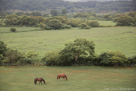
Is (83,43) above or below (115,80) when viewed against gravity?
above

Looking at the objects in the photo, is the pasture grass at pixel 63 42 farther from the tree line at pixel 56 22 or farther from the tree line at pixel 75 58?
the tree line at pixel 56 22

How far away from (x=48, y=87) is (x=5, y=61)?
18.8 metres

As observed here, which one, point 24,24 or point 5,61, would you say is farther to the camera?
point 24,24

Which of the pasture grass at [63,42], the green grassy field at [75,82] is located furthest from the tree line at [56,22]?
the green grassy field at [75,82]

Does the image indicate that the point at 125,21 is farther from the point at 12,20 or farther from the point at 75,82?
the point at 75,82

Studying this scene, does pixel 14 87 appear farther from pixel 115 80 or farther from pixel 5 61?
pixel 5 61

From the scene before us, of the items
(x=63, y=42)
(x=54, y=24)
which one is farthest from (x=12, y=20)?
(x=63, y=42)

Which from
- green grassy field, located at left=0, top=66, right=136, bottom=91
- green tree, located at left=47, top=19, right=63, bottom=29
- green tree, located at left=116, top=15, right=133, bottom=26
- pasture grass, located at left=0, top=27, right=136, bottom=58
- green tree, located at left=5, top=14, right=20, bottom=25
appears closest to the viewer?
green grassy field, located at left=0, top=66, right=136, bottom=91

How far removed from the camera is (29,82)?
928 inches

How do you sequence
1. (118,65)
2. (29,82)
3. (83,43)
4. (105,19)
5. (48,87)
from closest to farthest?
(48,87) → (29,82) → (118,65) → (83,43) → (105,19)

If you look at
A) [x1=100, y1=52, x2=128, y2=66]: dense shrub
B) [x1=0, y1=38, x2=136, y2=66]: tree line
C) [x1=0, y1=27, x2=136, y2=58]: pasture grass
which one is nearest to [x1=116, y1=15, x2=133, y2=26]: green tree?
[x1=0, y1=27, x2=136, y2=58]: pasture grass

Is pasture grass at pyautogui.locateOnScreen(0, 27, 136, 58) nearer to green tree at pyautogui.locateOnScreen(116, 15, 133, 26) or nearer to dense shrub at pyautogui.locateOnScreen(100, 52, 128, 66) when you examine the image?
dense shrub at pyautogui.locateOnScreen(100, 52, 128, 66)

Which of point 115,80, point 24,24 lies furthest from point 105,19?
point 115,80

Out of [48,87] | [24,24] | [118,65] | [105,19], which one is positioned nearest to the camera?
[48,87]
